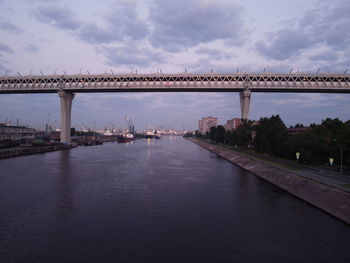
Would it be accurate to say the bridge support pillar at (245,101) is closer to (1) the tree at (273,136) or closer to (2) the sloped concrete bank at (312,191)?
(1) the tree at (273,136)

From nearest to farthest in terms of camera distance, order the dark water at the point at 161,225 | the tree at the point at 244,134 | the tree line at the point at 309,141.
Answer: the dark water at the point at 161,225 < the tree line at the point at 309,141 < the tree at the point at 244,134

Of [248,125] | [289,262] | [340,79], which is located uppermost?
[340,79]

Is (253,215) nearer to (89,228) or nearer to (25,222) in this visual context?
(89,228)

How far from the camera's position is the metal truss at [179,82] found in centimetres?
6856

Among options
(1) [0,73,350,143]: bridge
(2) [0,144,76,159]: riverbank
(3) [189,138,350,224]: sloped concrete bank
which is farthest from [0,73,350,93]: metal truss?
(3) [189,138,350,224]: sloped concrete bank

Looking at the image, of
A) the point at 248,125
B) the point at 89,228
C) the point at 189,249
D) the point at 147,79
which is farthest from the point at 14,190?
the point at 248,125

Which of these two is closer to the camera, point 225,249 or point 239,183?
point 225,249

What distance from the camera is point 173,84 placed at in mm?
72750

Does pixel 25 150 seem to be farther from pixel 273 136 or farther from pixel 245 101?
pixel 273 136

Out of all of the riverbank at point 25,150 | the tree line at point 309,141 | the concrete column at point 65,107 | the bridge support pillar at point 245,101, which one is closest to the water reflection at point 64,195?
the riverbank at point 25,150

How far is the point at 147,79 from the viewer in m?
74.2

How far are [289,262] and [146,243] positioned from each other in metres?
7.39

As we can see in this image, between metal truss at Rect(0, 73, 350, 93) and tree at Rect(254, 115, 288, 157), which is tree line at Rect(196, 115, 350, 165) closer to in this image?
tree at Rect(254, 115, 288, 157)

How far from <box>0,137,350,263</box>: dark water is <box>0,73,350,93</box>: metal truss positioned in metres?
45.4
